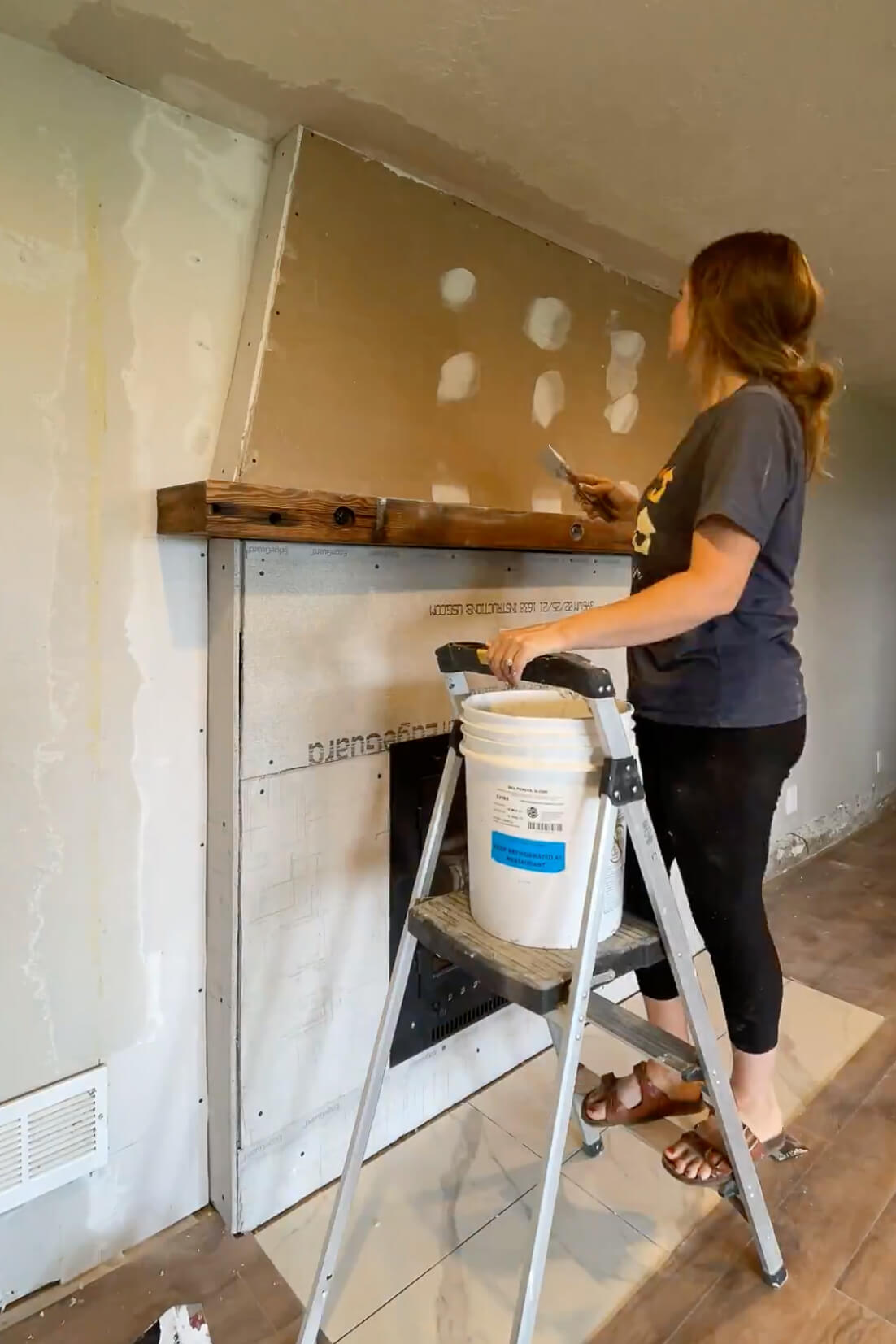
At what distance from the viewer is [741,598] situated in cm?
129

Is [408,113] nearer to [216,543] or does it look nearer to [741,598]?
[216,543]

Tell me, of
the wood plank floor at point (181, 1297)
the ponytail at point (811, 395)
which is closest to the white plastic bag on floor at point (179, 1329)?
the wood plank floor at point (181, 1297)

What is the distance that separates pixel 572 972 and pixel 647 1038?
329 millimetres

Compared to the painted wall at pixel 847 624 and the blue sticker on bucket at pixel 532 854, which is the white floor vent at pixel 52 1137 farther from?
the painted wall at pixel 847 624

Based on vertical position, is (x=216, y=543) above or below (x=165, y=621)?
above

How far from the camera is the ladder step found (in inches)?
48.4

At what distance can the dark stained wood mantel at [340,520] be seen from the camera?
4.15ft

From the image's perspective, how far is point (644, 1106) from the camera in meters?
1.56

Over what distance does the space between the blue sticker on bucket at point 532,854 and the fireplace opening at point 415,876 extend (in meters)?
0.54

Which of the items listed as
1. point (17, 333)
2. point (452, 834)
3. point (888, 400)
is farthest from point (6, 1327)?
point (888, 400)

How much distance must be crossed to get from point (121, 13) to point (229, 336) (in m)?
0.46

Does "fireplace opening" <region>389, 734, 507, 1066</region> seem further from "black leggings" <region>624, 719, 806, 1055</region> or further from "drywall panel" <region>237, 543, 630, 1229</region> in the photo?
"black leggings" <region>624, 719, 806, 1055</region>

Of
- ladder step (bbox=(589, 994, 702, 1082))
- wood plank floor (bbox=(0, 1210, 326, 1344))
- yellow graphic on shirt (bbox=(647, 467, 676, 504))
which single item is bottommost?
wood plank floor (bbox=(0, 1210, 326, 1344))

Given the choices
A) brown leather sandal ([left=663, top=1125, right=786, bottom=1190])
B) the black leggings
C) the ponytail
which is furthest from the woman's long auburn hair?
brown leather sandal ([left=663, top=1125, right=786, bottom=1190])
